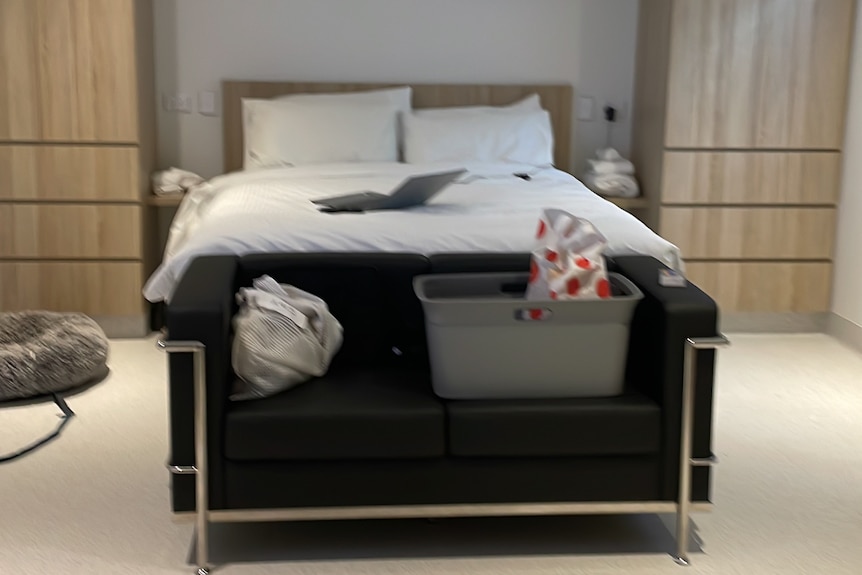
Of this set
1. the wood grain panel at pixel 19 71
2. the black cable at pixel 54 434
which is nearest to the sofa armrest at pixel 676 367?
the black cable at pixel 54 434

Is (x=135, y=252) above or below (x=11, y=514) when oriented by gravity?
above

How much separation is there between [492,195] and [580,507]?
170 centimetres

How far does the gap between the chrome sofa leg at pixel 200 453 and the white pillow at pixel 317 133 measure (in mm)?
2308

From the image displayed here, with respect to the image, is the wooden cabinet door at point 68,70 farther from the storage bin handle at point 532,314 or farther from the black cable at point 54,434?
the storage bin handle at point 532,314

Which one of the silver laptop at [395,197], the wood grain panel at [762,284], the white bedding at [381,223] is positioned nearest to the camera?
the white bedding at [381,223]

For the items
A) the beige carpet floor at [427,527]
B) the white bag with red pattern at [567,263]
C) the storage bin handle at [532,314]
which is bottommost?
the beige carpet floor at [427,527]

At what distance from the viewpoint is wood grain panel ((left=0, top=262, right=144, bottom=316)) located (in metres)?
4.54

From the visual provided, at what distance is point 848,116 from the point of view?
4617 millimetres

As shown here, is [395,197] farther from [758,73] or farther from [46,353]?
[758,73]

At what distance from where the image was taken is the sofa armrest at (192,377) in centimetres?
241

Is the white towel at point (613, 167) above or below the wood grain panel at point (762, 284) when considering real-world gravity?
above

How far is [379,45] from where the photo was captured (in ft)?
16.4

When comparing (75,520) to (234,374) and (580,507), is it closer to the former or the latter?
(234,374)

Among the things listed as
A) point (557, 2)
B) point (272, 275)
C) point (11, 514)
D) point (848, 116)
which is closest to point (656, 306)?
point (272, 275)
